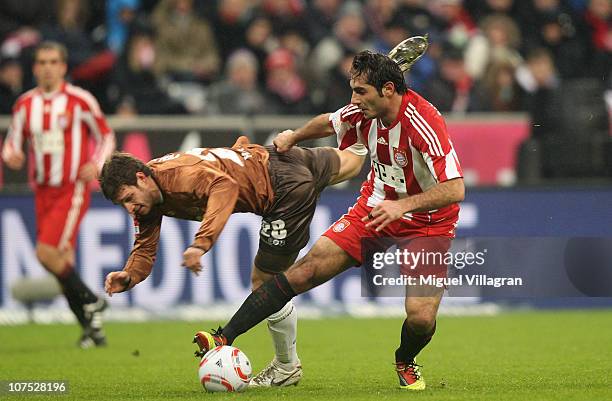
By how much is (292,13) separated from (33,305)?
18.5 feet

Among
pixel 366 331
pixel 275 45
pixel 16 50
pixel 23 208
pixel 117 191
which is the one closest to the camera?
pixel 117 191

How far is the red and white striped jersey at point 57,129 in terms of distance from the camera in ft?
36.7

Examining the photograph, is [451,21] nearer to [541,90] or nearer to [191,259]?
[541,90]

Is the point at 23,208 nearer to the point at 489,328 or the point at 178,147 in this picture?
the point at 178,147

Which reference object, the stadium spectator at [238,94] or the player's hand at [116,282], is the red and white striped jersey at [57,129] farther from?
the player's hand at [116,282]

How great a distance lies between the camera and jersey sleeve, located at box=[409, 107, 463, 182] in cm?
711

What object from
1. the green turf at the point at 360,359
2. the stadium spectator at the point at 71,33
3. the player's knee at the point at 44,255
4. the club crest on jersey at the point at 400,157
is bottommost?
the green turf at the point at 360,359

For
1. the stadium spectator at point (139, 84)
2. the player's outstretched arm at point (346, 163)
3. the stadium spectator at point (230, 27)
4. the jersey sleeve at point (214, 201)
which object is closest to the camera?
the jersey sleeve at point (214, 201)

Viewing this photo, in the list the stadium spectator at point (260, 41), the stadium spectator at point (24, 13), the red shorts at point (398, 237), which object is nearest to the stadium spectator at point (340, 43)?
the stadium spectator at point (260, 41)

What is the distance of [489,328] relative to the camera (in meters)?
11.9

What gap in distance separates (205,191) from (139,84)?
8.13 metres

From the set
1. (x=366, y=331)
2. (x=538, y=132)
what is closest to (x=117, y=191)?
(x=366, y=331)

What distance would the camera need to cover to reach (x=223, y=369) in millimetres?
7211

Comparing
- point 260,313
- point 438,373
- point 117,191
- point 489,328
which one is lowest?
point 489,328
